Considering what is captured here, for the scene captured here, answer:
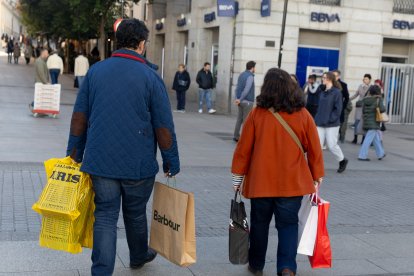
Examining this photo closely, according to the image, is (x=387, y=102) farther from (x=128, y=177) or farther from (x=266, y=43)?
(x=128, y=177)

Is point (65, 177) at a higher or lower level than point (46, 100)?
higher

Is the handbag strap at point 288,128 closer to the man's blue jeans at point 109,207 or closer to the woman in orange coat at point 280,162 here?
the woman in orange coat at point 280,162

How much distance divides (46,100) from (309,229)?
40.0 ft

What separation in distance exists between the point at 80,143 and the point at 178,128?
1146 cm

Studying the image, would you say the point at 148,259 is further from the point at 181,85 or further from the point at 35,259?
the point at 181,85

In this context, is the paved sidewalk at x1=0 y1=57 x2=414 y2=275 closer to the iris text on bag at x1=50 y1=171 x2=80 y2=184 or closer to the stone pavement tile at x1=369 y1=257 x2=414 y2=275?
the stone pavement tile at x1=369 y1=257 x2=414 y2=275

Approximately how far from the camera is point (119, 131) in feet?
13.9

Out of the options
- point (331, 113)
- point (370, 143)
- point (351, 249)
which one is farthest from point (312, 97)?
point (351, 249)

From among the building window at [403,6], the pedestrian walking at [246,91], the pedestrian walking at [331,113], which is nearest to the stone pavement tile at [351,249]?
the pedestrian walking at [331,113]

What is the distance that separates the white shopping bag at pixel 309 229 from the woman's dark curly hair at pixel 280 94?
2.47 feet

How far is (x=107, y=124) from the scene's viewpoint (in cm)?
422

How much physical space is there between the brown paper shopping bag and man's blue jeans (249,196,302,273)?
689 mm

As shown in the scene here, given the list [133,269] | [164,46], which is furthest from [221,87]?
[133,269]

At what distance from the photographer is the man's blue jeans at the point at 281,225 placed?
15.6 ft
